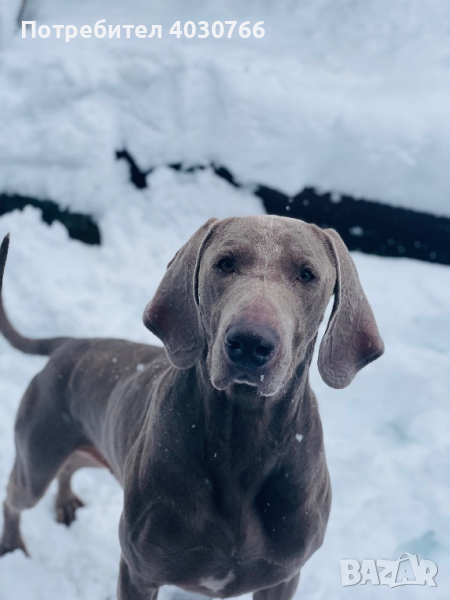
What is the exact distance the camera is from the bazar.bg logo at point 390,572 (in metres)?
2.88

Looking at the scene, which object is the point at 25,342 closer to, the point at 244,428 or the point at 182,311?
the point at 182,311

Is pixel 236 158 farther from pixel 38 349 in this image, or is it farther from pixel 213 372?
pixel 213 372

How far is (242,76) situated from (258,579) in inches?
159

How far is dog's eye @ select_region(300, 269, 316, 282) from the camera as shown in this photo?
5.61ft

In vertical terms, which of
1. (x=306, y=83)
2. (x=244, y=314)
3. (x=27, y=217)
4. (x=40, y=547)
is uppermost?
(x=244, y=314)

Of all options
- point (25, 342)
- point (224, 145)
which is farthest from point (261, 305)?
point (224, 145)

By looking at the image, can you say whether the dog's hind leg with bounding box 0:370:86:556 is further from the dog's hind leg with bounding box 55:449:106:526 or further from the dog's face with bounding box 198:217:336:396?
the dog's face with bounding box 198:217:336:396

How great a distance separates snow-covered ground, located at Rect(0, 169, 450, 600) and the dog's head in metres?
1.49

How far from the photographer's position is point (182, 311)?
6.20 ft

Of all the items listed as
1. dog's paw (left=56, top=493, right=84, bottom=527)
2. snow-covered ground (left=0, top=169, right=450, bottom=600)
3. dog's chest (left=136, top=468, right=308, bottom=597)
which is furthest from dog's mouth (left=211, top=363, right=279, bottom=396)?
dog's paw (left=56, top=493, right=84, bottom=527)

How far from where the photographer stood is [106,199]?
4.88 meters

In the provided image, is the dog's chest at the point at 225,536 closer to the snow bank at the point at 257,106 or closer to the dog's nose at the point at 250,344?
the dog's nose at the point at 250,344

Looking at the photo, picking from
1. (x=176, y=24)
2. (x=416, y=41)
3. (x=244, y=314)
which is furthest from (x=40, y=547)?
(x=416, y=41)

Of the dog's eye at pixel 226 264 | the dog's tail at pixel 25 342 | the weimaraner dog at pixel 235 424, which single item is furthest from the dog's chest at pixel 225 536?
the dog's tail at pixel 25 342
